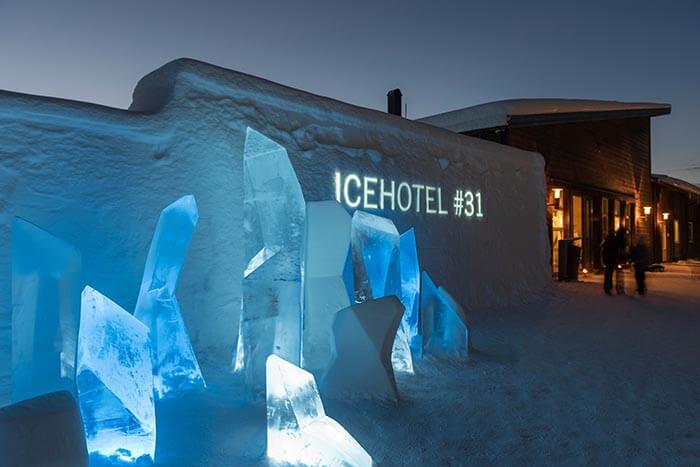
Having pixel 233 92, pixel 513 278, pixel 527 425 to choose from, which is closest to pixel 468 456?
pixel 527 425

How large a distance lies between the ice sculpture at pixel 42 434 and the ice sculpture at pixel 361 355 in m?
1.68

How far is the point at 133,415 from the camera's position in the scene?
2.15 meters

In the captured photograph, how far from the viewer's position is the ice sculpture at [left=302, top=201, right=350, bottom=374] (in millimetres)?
3311

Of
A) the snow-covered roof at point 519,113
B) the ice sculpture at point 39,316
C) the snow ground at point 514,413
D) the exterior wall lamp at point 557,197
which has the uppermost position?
the snow-covered roof at point 519,113

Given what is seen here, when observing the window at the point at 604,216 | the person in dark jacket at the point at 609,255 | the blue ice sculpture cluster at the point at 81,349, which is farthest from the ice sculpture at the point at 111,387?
the window at the point at 604,216

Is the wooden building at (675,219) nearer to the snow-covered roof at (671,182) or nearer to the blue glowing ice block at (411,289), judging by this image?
the snow-covered roof at (671,182)

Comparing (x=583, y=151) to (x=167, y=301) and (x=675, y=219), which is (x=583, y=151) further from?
(x=167, y=301)

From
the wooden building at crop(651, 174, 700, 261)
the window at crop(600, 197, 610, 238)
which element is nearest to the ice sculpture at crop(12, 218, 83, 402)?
the window at crop(600, 197, 610, 238)

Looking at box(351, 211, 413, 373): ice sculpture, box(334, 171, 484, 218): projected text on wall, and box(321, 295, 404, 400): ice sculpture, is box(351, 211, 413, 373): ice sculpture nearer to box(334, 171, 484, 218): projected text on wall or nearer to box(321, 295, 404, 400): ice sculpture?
box(321, 295, 404, 400): ice sculpture

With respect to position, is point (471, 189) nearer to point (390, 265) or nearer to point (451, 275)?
point (451, 275)

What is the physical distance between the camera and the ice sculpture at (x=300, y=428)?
213 centimetres

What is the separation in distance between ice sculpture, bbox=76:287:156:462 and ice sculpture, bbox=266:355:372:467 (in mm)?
593

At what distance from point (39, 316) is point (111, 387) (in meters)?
0.52

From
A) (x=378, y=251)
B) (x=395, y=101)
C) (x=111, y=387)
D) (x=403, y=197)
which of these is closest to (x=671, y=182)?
(x=395, y=101)
